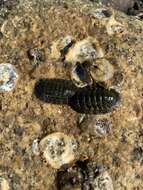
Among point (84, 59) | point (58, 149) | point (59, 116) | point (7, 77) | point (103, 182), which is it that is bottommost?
point (103, 182)

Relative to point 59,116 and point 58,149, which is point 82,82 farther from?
point 58,149

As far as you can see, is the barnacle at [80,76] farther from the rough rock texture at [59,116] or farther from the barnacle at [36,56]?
the barnacle at [36,56]

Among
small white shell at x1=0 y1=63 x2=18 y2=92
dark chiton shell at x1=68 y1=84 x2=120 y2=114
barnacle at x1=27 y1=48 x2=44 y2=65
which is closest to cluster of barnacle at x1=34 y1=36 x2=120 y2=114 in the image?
dark chiton shell at x1=68 y1=84 x2=120 y2=114

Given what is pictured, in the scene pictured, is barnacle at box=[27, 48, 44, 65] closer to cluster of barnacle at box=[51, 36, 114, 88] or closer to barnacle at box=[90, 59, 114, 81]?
cluster of barnacle at box=[51, 36, 114, 88]

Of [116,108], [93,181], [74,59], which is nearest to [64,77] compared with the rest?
[74,59]

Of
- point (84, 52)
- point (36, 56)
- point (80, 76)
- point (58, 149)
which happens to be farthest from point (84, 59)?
point (58, 149)

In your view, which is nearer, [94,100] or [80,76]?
[94,100]
